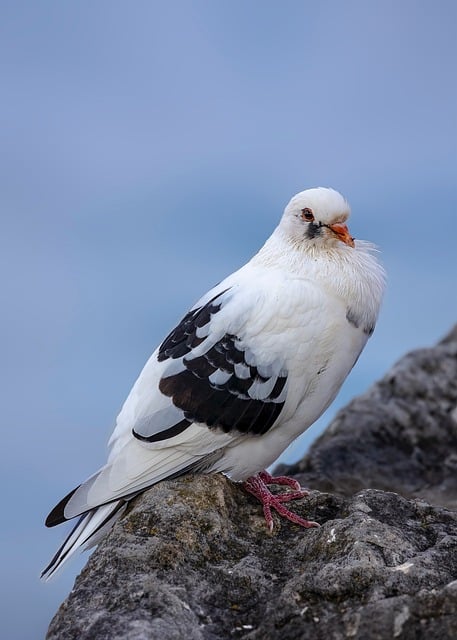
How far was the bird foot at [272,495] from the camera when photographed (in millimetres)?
6395

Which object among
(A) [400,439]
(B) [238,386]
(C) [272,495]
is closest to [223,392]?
(B) [238,386]

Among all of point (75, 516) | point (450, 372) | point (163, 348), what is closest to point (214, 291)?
point (163, 348)

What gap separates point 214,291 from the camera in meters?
7.57


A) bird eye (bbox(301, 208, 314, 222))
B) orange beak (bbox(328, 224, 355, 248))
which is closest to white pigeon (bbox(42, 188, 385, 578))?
orange beak (bbox(328, 224, 355, 248))

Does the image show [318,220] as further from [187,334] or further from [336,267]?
[187,334]

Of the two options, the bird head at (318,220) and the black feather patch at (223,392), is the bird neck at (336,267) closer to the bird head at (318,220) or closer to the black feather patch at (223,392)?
the bird head at (318,220)

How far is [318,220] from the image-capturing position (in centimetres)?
770

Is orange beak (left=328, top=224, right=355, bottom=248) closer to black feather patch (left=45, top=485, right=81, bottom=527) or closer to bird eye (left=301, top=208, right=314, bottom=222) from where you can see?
bird eye (left=301, top=208, right=314, bottom=222)

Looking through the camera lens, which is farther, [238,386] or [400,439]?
[400,439]

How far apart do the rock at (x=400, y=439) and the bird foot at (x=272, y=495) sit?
139 cm

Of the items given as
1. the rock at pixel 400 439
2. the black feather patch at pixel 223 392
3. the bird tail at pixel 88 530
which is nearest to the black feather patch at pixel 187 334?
the black feather patch at pixel 223 392

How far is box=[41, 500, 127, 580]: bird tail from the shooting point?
681 centimetres

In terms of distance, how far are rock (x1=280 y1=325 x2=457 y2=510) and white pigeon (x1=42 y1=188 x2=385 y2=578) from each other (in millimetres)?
1764

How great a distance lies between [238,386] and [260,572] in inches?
68.4
